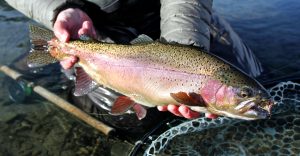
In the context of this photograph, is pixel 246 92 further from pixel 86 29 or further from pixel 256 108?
pixel 86 29

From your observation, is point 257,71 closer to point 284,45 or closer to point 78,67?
point 284,45

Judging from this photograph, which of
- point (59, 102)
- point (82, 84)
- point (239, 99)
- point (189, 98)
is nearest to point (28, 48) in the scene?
point (59, 102)

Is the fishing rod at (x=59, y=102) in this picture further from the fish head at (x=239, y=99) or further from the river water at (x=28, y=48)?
the fish head at (x=239, y=99)

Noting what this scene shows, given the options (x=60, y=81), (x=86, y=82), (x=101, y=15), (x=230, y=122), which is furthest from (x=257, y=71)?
(x=86, y=82)

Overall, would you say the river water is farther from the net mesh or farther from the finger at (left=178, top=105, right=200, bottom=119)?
the finger at (left=178, top=105, right=200, bottom=119)

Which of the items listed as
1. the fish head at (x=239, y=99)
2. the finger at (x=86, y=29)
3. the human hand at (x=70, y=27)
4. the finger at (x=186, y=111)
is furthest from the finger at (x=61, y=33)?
the fish head at (x=239, y=99)

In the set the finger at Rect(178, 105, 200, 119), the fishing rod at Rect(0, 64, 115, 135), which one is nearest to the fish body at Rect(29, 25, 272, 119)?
the finger at Rect(178, 105, 200, 119)
